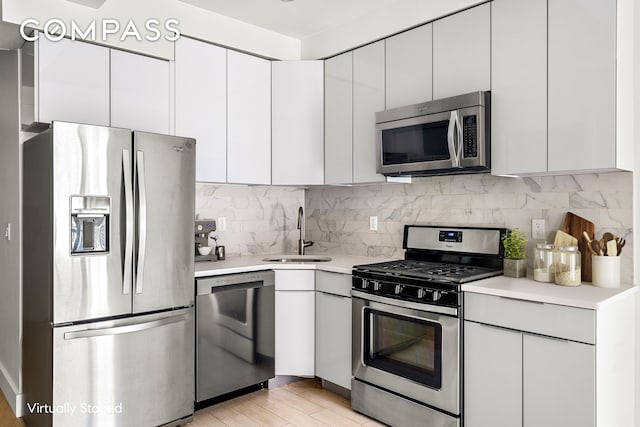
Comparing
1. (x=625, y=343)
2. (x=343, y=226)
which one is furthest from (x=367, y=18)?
Result: (x=625, y=343)

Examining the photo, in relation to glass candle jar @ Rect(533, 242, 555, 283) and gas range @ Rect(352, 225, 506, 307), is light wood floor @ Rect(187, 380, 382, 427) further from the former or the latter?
glass candle jar @ Rect(533, 242, 555, 283)

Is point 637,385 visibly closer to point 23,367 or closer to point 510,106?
point 510,106

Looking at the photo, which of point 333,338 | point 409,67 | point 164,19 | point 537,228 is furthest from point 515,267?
point 164,19

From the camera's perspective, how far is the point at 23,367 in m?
2.83

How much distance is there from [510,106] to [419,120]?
0.54m

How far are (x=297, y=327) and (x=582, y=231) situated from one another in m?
1.90

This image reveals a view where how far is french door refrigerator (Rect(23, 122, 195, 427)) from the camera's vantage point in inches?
90.9

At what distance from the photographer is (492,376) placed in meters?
2.29

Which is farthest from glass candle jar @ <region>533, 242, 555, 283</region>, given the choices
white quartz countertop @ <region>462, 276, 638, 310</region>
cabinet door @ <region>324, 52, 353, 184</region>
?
cabinet door @ <region>324, 52, 353, 184</region>

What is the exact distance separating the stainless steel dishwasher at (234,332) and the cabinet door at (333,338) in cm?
33

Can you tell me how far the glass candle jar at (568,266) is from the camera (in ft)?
7.54

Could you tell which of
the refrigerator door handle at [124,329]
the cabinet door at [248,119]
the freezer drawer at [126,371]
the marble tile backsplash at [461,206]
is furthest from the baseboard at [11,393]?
the marble tile backsplash at [461,206]

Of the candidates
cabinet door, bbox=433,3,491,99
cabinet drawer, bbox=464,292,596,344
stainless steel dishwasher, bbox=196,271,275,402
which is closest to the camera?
cabinet drawer, bbox=464,292,596,344

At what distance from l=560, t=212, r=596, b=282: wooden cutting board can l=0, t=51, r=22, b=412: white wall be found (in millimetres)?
3301
